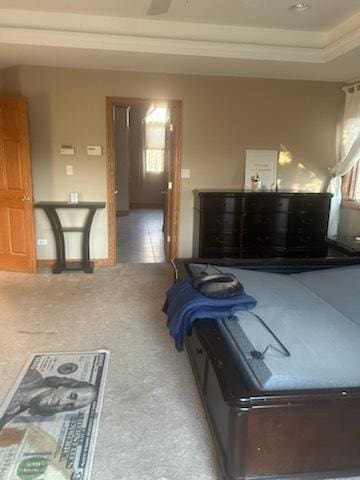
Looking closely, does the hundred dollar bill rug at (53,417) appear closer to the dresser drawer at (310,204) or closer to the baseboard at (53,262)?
the baseboard at (53,262)

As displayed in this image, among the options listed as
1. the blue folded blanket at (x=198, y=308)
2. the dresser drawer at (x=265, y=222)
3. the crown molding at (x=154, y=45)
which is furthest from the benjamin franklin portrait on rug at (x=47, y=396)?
the crown molding at (x=154, y=45)

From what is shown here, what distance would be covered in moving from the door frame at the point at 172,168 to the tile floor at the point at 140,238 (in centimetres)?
41

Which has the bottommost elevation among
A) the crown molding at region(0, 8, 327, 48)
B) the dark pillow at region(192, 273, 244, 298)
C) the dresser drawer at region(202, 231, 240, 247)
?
the dresser drawer at region(202, 231, 240, 247)

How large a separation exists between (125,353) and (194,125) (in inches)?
125

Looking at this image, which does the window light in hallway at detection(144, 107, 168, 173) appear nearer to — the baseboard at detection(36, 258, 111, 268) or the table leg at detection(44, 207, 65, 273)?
the baseboard at detection(36, 258, 111, 268)

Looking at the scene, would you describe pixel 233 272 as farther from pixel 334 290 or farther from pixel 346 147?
pixel 346 147

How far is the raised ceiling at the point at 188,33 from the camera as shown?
3297 millimetres

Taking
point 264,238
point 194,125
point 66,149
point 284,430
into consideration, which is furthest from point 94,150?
point 284,430

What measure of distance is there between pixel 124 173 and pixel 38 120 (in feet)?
14.9

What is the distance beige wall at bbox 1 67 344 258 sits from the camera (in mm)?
4668

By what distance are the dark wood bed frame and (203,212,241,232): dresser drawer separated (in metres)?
3.06

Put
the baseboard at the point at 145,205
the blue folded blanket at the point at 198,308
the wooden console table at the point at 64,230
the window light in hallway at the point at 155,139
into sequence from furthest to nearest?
the baseboard at the point at 145,205, the window light in hallway at the point at 155,139, the wooden console table at the point at 64,230, the blue folded blanket at the point at 198,308

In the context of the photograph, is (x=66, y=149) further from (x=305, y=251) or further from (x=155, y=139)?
(x=155, y=139)

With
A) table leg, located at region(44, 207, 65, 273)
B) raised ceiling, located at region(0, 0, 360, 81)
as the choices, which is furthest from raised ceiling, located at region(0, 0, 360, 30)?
table leg, located at region(44, 207, 65, 273)
